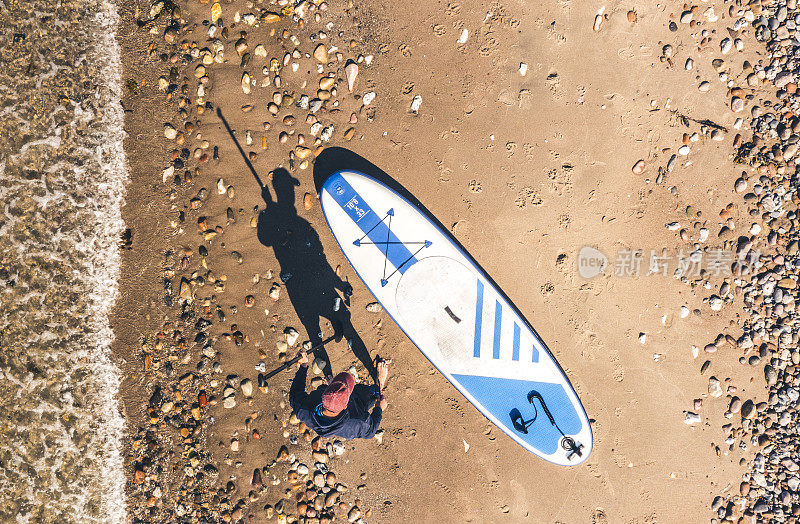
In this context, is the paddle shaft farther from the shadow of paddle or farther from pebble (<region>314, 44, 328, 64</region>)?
pebble (<region>314, 44, 328, 64</region>)

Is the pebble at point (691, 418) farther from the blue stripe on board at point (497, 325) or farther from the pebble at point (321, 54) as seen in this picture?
the pebble at point (321, 54)

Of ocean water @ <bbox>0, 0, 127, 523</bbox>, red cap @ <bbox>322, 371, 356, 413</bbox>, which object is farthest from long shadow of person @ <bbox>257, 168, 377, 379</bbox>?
ocean water @ <bbox>0, 0, 127, 523</bbox>

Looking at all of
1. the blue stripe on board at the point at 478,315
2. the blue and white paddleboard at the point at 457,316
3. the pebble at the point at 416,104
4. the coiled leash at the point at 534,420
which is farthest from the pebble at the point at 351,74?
the coiled leash at the point at 534,420

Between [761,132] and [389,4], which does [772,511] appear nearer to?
[761,132]

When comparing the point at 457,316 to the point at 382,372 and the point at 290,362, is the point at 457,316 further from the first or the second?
the point at 290,362

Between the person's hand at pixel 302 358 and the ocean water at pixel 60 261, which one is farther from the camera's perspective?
the ocean water at pixel 60 261

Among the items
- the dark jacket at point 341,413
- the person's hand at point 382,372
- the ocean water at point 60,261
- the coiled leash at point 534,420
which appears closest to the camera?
the dark jacket at point 341,413

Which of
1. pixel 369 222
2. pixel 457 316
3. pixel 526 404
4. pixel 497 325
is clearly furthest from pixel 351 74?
pixel 526 404
